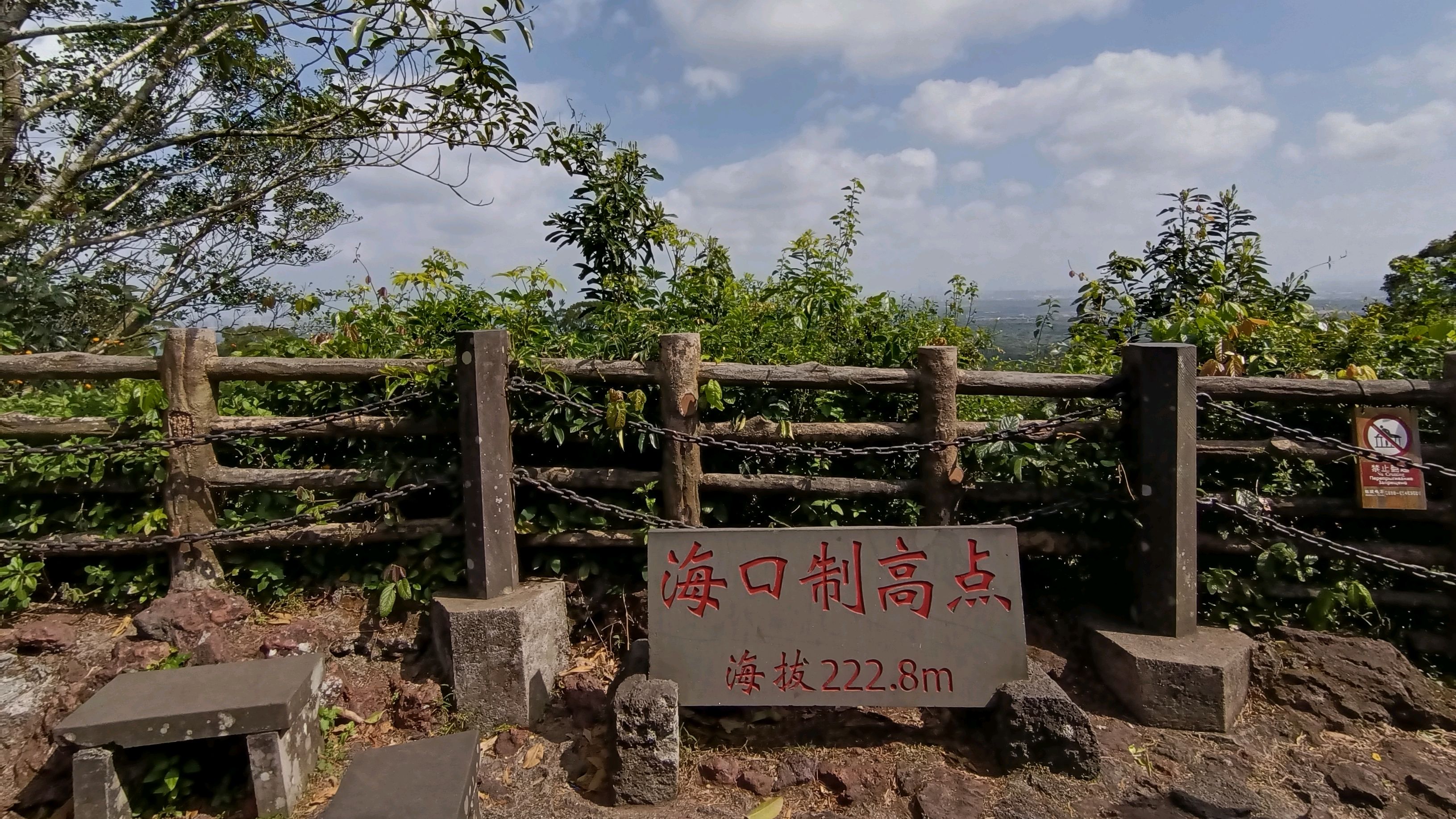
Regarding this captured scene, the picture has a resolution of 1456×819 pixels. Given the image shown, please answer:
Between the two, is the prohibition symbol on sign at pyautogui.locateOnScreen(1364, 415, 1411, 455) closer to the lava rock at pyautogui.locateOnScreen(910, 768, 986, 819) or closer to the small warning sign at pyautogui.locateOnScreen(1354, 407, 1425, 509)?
the small warning sign at pyautogui.locateOnScreen(1354, 407, 1425, 509)

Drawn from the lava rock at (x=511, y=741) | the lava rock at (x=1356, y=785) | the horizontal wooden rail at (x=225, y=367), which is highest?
the horizontal wooden rail at (x=225, y=367)

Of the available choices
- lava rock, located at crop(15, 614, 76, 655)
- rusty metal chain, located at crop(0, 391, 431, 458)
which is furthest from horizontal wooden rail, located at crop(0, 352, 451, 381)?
lava rock, located at crop(15, 614, 76, 655)

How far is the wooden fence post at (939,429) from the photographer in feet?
11.5

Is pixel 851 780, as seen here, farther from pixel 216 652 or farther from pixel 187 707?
pixel 216 652

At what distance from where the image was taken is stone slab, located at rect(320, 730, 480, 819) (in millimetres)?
2229

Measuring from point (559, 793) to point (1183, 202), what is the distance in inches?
207

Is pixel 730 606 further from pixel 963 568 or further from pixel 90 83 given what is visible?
pixel 90 83

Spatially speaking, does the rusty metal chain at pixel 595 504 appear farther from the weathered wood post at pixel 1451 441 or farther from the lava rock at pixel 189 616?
the weathered wood post at pixel 1451 441

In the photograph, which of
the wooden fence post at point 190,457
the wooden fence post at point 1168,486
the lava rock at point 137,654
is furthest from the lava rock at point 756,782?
the wooden fence post at point 190,457

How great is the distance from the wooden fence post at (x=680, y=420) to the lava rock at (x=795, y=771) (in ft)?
3.67

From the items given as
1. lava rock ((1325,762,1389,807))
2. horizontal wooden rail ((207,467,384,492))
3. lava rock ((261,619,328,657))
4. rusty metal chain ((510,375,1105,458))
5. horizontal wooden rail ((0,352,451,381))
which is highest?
horizontal wooden rail ((0,352,451,381))

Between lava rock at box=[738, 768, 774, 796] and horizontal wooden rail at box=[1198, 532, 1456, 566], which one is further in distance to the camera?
horizontal wooden rail at box=[1198, 532, 1456, 566]

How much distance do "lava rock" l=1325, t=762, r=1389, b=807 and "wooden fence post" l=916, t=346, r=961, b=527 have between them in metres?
1.68

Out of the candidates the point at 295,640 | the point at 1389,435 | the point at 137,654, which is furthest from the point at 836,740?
the point at 137,654
